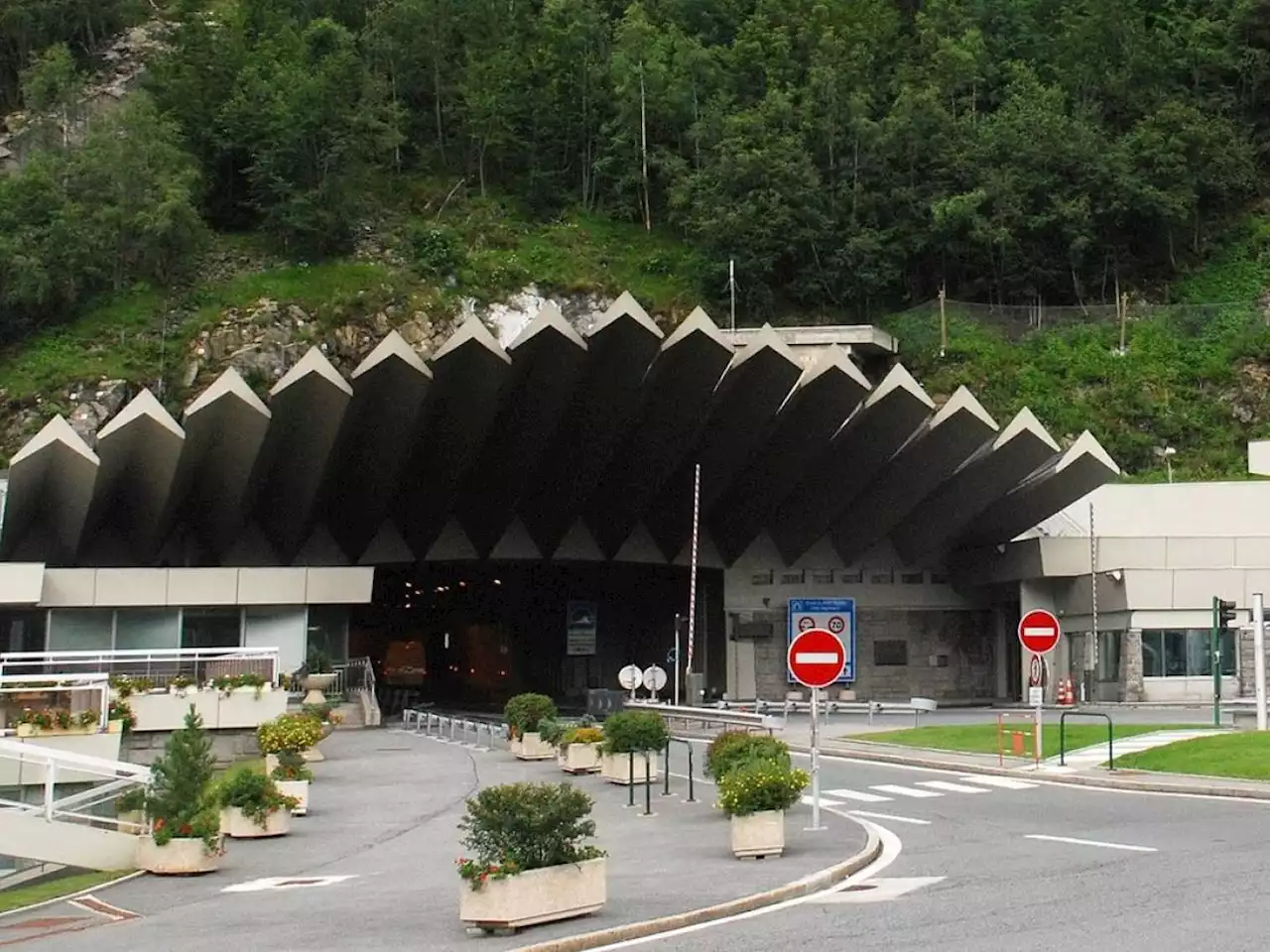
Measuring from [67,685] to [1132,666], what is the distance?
105 ft

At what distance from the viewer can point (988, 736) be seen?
32.8 m

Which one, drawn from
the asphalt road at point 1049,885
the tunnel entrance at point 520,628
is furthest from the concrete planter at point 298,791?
the tunnel entrance at point 520,628

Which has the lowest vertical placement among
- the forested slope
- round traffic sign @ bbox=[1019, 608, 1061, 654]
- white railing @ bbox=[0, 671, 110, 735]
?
white railing @ bbox=[0, 671, 110, 735]

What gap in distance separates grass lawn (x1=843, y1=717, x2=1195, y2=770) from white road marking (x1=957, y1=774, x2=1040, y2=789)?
3.22m

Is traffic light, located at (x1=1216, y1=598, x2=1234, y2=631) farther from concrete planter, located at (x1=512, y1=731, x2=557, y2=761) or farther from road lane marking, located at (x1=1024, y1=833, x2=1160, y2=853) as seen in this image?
road lane marking, located at (x1=1024, y1=833, x2=1160, y2=853)

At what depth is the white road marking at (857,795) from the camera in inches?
894

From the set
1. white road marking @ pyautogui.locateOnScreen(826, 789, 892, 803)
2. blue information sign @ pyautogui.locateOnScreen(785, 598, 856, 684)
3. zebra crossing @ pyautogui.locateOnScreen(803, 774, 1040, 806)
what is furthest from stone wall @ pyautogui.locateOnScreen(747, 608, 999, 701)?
white road marking @ pyautogui.locateOnScreen(826, 789, 892, 803)

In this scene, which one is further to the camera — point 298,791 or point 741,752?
point 298,791

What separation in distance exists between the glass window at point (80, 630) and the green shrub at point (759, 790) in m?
34.2

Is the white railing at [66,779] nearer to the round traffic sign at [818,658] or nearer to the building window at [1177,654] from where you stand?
the round traffic sign at [818,658]

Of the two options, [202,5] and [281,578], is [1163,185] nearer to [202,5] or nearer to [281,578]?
[281,578]

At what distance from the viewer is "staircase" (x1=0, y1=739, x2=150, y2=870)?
21.2 meters

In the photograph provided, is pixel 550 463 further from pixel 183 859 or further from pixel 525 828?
pixel 525 828

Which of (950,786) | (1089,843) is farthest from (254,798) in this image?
(1089,843)
